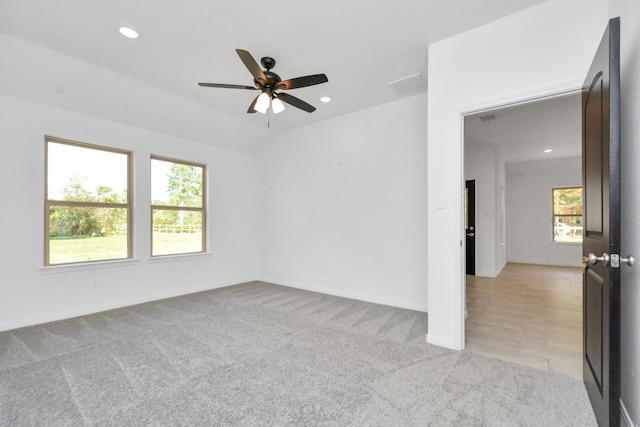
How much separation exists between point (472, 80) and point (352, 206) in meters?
2.45

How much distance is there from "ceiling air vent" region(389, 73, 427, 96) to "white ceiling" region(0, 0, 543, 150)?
64mm

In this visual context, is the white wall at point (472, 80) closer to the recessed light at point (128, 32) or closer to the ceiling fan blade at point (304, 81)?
the ceiling fan blade at point (304, 81)

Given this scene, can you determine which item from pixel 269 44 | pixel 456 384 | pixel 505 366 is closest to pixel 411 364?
pixel 456 384

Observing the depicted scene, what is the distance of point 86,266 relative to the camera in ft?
12.6

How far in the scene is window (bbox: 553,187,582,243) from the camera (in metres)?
7.63

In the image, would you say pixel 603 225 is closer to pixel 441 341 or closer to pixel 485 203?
pixel 441 341

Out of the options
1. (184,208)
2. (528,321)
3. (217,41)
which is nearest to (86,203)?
(184,208)

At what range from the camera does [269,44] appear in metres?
2.88

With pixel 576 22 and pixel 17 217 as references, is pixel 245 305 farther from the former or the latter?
pixel 576 22

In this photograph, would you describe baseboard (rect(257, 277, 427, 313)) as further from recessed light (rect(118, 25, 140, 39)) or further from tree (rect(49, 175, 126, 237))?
recessed light (rect(118, 25, 140, 39))

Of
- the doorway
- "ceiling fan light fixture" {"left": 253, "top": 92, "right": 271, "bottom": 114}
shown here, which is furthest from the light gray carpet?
"ceiling fan light fixture" {"left": 253, "top": 92, "right": 271, "bottom": 114}

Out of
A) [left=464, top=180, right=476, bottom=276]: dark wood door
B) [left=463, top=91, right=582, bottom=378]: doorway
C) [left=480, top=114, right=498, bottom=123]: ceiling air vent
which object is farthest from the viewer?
[left=464, top=180, right=476, bottom=276]: dark wood door

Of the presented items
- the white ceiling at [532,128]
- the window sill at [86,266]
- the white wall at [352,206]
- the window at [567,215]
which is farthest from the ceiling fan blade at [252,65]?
the window at [567,215]

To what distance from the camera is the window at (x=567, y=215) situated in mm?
7629
